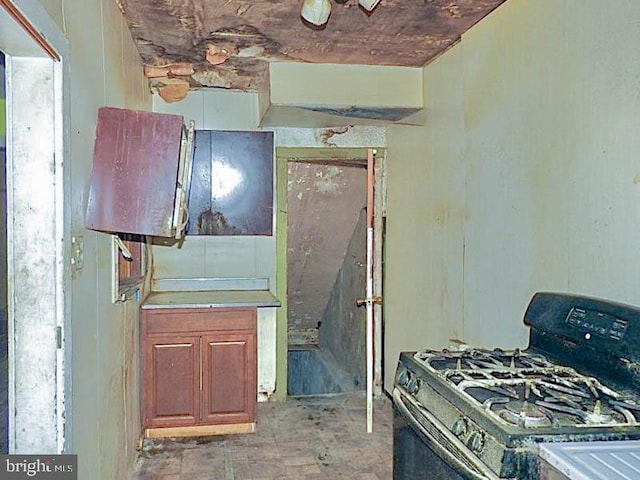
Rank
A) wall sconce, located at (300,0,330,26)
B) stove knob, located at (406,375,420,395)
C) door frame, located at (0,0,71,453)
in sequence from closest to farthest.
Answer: door frame, located at (0,0,71,453)
stove knob, located at (406,375,420,395)
wall sconce, located at (300,0,330,26)

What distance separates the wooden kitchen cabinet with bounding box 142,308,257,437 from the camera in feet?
11.4

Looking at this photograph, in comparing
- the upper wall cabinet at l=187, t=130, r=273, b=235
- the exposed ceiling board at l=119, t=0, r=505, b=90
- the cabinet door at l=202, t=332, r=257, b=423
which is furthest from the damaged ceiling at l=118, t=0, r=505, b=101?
the cabinet door at l=202, t=332, r=257, b=423

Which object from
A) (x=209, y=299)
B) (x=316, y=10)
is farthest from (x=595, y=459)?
(x=209, y=299)

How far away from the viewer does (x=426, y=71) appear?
11.4ft

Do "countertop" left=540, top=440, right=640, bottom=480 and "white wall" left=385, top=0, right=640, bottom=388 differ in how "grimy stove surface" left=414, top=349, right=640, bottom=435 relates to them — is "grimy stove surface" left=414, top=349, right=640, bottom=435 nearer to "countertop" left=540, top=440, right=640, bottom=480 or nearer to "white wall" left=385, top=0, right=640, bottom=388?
"countertop" left=540, top=440, right=640, bottom=480

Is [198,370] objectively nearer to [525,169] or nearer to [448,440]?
[525,169]

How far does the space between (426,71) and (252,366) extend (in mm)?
2019

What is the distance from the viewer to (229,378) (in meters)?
3.57

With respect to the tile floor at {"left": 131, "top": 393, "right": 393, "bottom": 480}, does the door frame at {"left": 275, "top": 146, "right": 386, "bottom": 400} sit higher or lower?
higher

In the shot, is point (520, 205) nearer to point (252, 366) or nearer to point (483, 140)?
point (483, 140)

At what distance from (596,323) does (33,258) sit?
62.7 inches

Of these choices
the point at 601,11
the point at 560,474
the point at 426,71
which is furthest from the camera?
the point at 426,71

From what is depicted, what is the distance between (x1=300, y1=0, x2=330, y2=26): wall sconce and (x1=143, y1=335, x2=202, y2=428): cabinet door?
200 cm

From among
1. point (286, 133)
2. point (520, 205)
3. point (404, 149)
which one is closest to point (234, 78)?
point (286, 133)
